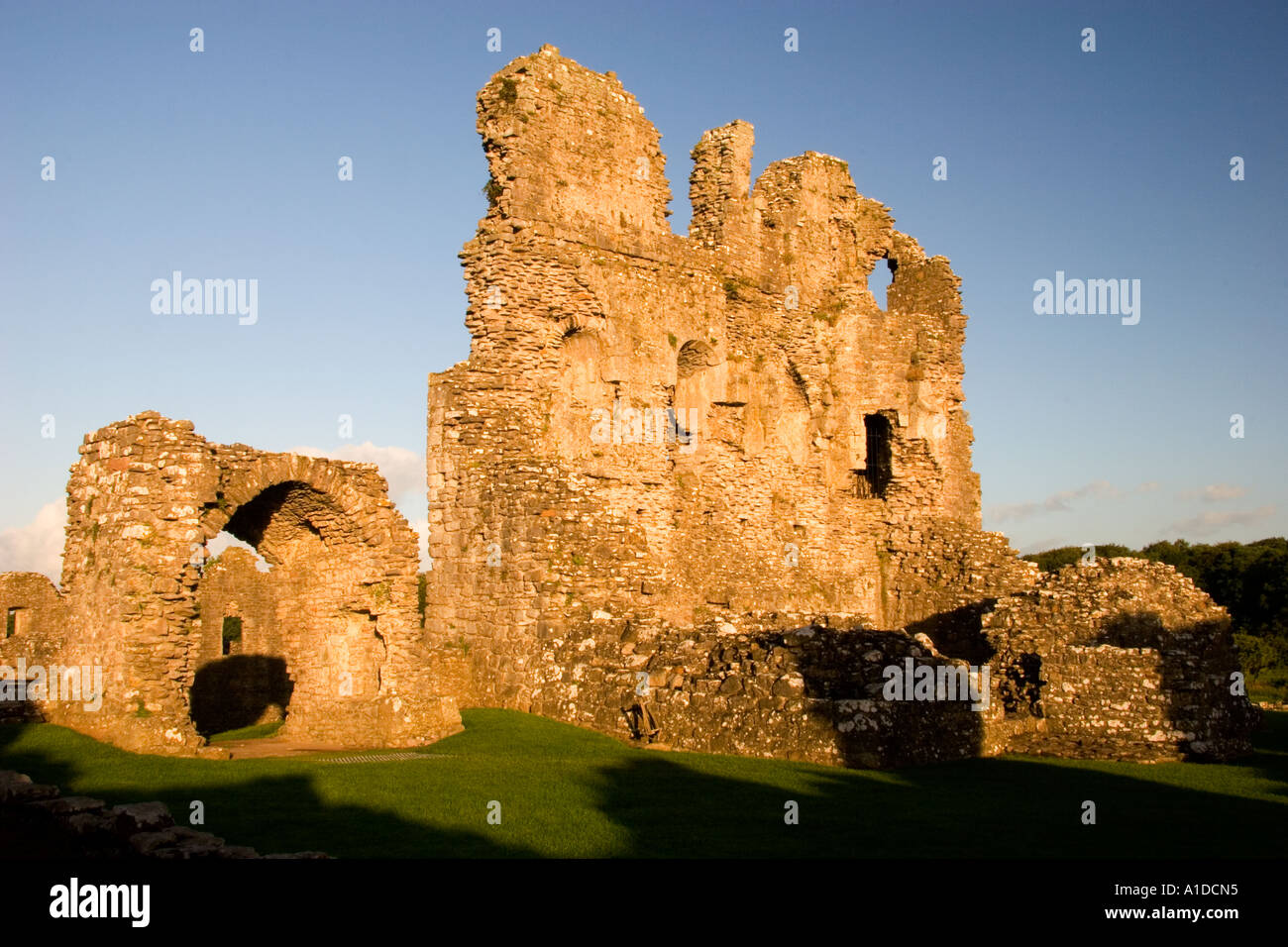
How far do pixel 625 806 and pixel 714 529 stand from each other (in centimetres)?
1470

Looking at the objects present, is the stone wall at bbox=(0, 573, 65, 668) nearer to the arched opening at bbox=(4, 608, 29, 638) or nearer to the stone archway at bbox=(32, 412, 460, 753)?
the arched opening at bbox=(4, 608, 29, 638)

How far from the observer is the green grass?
9.22m

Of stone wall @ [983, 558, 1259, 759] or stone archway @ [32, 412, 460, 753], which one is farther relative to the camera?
stone wall @ [983, 558, 1259, 759]

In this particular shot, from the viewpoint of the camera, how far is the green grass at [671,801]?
9219 millimetres

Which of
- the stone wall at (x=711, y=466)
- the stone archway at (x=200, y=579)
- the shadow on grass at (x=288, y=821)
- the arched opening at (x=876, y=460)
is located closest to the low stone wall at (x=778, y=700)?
the stone wall at (x=711, y=466)

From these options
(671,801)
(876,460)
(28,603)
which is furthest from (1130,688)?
(28,603)

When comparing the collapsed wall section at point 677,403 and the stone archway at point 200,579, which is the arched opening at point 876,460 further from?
the stone archway at point 200,579

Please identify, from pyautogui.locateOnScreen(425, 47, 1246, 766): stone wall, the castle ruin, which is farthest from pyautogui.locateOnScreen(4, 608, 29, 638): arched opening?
pyautogui.locateOnScreen(425, 47, 1246, 766): stone wall

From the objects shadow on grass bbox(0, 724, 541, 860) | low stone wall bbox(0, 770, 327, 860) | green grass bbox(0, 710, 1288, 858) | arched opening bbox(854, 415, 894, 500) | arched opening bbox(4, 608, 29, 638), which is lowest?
green grass bbox(0, 710, 1288, 858)

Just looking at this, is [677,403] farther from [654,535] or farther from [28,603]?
[28,603]

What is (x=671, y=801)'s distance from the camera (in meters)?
11.0

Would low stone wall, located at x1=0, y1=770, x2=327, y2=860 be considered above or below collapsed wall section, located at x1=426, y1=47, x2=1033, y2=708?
below

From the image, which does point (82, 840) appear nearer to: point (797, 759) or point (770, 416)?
point (797, 759)
